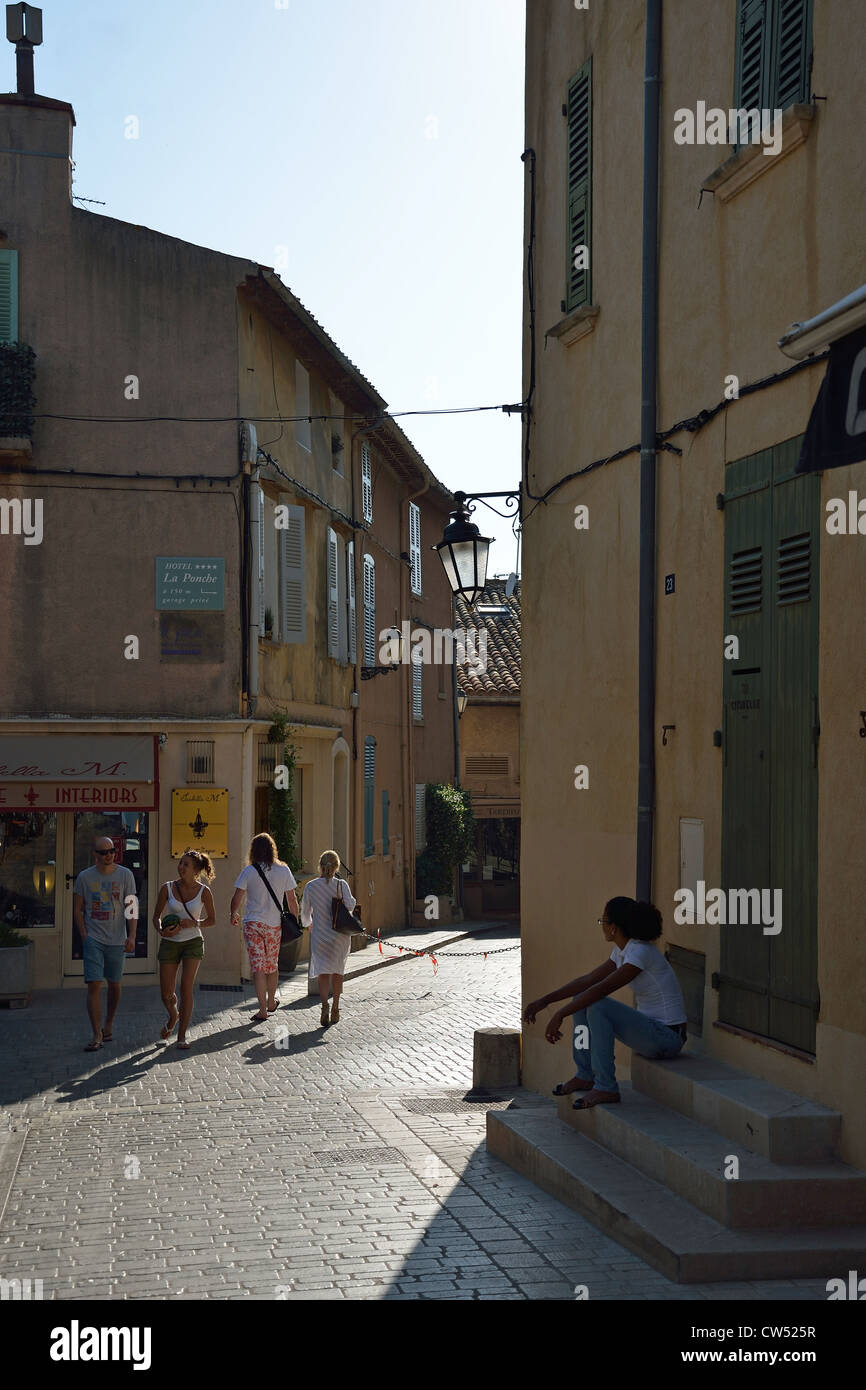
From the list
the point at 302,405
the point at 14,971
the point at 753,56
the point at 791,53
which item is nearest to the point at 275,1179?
the point at 791,53

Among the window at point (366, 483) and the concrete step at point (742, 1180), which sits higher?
the window at point (366, 483)

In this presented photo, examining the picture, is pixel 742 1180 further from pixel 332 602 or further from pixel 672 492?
pixel 332 602

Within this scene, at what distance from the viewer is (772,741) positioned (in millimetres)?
7781

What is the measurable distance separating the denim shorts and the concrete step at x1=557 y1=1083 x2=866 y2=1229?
6.41 m

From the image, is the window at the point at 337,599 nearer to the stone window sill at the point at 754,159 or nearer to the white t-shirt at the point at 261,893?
the white t-shirt at the point at 261,893

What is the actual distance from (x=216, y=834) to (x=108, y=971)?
16.2ft

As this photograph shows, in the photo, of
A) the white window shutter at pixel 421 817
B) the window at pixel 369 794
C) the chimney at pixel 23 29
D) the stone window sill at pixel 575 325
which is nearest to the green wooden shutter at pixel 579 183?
the stone window sill at pixel 575 325

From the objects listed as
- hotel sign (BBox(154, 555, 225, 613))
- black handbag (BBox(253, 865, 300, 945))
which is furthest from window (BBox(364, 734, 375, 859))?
black handbag (BBox(253, 865, 300, 945))

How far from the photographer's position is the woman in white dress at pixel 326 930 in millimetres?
14367

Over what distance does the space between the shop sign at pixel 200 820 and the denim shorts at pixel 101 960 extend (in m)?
4.69

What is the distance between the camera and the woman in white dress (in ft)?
47.1

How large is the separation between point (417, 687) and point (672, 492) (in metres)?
22.2
